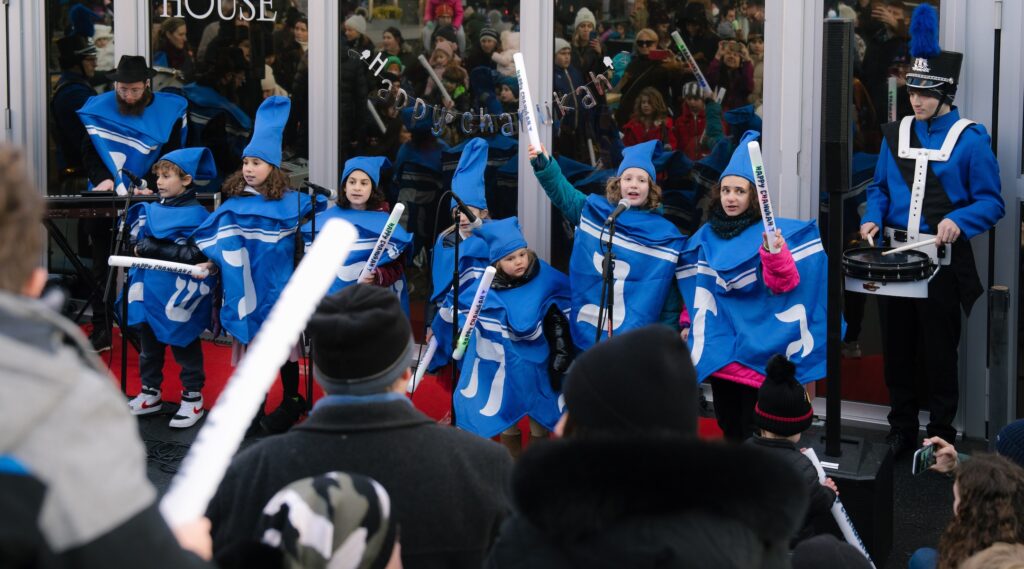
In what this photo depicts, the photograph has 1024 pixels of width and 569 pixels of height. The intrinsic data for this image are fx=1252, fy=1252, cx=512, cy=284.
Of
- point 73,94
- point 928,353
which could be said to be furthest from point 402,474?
point 73,94

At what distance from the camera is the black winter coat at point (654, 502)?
1.87 m

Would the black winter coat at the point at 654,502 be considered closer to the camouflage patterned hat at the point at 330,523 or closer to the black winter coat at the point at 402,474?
the camouflage patterned hat at the point at 330,523

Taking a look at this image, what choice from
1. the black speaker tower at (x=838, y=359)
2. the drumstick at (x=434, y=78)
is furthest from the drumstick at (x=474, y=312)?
the drumstick at (x=434, y=78)

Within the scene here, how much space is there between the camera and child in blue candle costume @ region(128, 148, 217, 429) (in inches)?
276

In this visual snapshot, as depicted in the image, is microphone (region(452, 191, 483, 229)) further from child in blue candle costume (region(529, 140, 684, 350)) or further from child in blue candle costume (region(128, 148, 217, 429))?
child in blue candle costume (region(128, 148, 217, 429))

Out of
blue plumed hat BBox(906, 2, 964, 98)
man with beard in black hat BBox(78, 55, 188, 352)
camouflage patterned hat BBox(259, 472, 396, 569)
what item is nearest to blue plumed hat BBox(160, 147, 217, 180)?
man with beard in black hat BBox(78, 55, 188, 352)

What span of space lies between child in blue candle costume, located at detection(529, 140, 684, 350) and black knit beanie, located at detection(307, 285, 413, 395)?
3.49 meters

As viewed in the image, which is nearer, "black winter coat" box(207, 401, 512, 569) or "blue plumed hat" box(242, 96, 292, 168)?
"black winter coat" box(207, 401, 512, 569)

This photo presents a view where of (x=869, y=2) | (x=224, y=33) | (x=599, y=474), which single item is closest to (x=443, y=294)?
(x=869, y=2)

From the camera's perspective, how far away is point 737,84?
22.4 ft

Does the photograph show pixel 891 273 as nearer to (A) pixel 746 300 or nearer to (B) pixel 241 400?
(A) pixel 746 300

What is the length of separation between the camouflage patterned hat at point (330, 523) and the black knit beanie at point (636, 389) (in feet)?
1.20

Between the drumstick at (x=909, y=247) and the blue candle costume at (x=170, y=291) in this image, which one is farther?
the blue candle costume at (x=170, y=291)

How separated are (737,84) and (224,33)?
3732 mm
